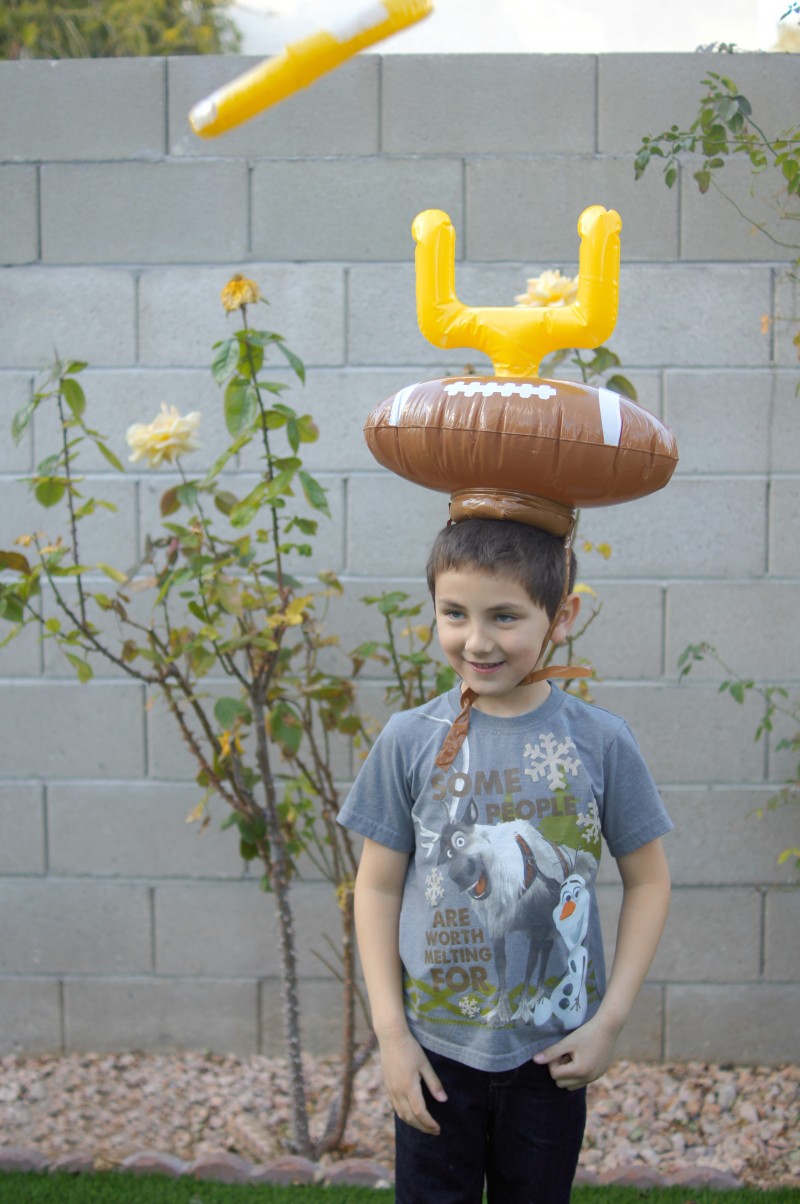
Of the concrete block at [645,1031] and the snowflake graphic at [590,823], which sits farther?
the concrete block at [645,1031]

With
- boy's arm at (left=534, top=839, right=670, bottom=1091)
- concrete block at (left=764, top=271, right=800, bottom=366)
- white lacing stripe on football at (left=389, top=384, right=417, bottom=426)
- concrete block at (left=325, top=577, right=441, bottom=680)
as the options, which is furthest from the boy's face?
concrete block at (left=764, top=271, right=800, bottom=366)

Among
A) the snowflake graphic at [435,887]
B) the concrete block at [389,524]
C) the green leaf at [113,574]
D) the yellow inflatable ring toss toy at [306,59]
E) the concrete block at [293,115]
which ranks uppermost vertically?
the concrete block at [293,115]

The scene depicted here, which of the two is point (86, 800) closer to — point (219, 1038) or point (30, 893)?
point (30, 893)

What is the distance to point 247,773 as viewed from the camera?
2285mm

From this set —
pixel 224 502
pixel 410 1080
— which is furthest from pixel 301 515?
pixel 410 1080

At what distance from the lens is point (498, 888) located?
1434 mm

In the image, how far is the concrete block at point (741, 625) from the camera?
8.57 feet

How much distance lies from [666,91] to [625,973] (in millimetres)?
2052

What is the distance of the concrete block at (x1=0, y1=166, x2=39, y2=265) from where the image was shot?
2629 millimetres

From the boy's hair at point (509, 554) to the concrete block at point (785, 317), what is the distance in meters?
1.42

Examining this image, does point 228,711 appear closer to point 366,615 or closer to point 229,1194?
point 366,615

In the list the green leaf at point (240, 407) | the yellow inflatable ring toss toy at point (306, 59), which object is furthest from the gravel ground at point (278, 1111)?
the yellow inflatable ring toss toy at point (306, 59)

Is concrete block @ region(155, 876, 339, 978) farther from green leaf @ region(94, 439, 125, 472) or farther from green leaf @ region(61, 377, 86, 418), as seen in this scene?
green leaf @ region(61, 377, 86, 418)

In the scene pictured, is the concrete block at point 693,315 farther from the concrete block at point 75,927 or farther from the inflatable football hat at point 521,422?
the concrete block at point 75,927
